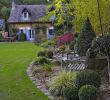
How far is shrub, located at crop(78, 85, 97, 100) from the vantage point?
843 centimetres

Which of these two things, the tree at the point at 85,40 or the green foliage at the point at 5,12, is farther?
the green foliage at the point at 5,12

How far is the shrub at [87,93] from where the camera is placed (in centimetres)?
843

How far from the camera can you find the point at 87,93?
845 cm

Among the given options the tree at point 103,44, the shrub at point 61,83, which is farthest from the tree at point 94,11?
the shrub at point 61,83

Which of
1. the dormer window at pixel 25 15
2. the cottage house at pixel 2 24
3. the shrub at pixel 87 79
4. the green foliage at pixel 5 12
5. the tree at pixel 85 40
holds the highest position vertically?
the green foliage at pixel 5 12

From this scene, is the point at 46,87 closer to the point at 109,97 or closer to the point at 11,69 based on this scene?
the point at 109,97

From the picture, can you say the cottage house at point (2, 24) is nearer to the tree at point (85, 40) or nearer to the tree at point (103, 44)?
the tree at point (85, 40)

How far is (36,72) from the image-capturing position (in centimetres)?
1389

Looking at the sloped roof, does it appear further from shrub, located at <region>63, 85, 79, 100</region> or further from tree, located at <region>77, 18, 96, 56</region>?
shrub, located at <region>63, 85, 79, 100</region>

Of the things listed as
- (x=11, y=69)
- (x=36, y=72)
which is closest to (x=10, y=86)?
(x=36, y=72)

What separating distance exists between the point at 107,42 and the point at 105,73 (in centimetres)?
206

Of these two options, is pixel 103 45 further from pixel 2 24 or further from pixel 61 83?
pixel 2 24

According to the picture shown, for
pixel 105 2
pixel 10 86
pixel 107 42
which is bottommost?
pixel 10 86

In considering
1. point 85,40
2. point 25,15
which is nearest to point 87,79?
point 85,40
